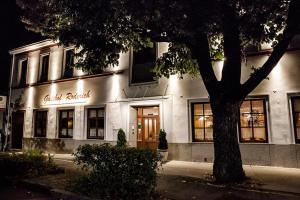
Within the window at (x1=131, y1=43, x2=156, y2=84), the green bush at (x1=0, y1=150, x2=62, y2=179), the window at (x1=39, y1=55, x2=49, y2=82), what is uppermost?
the window at (x1=39, y1=55, x2=49, y2=82)

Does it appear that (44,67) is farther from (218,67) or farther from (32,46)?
(218,67)

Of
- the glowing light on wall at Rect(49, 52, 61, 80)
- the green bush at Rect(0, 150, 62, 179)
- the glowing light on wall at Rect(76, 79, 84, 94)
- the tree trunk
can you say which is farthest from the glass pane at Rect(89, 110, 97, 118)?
the tree trunk

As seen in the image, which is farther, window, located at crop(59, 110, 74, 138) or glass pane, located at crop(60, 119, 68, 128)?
glass pane, located at crop(60, 119, 68, 128)

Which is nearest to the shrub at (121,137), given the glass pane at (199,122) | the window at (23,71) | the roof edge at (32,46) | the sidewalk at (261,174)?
the sidewalk at (261,174)

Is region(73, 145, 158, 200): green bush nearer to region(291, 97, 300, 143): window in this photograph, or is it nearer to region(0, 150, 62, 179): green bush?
region(0, 150, 62, 179): green bush

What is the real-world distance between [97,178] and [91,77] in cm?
1062

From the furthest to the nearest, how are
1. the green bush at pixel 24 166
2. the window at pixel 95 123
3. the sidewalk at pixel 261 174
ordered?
the window at pixel 95 123 → the green bush at pixel 24 166 → the sidewalk at pixel 261 174

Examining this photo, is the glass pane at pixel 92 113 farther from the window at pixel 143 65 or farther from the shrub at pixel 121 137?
the window at pixel 143 65

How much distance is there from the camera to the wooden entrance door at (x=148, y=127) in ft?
46.3

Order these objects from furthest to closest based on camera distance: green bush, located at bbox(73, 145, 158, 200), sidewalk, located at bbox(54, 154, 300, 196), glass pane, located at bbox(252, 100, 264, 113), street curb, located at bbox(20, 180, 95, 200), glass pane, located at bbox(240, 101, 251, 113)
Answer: glass pane, located at bbox(240, 101, 251, 113)
glass pane, located at bbox(252, 100, 264, 113)
sidewalk, located at bbox(54, 154, 300, 196)
street curb, located at bbox(20, 180, 95, 200)
green bush, located at bbox(73, 145, 158, 200)

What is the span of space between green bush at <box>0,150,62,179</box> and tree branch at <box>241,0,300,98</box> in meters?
6.93

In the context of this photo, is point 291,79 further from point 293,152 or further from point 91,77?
point 91,77

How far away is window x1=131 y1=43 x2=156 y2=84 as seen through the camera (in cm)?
1431

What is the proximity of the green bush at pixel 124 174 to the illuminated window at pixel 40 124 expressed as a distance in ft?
42.4
